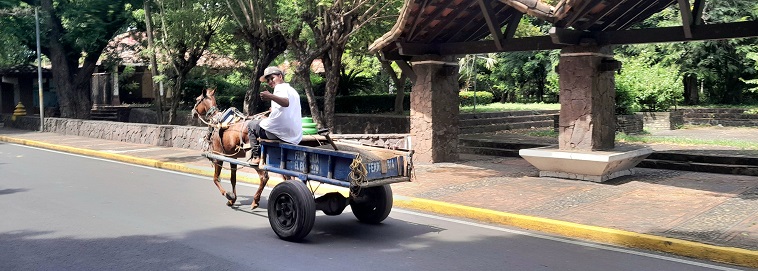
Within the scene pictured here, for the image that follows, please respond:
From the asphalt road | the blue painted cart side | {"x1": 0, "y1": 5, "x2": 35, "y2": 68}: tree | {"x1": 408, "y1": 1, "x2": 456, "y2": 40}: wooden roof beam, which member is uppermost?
{"x1": 0, "y1": 5, "x2": 35, "y2": 68}: tree

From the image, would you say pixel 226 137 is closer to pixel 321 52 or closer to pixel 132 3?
pixel 321 52

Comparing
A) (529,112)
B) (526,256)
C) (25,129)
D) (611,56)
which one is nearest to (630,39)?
(611,56)

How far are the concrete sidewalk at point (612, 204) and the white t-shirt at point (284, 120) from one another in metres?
2.60

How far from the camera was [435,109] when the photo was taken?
15367 millimetres

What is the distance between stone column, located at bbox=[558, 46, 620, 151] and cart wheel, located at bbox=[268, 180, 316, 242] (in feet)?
21.8

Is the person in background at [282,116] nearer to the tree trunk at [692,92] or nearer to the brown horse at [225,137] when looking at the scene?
the brown horse at [225,137]

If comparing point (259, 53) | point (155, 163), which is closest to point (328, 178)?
point (155, 163)

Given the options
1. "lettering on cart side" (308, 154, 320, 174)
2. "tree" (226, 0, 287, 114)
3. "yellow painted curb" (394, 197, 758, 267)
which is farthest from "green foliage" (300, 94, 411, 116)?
"lettering on cart side" (308, 154, 320, 174)

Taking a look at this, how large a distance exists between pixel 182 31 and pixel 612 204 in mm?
17546

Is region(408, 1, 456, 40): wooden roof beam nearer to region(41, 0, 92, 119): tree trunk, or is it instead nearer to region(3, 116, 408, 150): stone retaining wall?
region(3, 116, 408, 150): stone retaining wall

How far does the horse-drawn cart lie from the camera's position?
7785mm

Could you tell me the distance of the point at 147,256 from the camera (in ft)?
24.4

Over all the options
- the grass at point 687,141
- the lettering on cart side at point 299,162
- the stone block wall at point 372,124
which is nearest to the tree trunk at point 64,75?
the stone block wall at point 372,124

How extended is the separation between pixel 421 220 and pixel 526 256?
2.38 m
